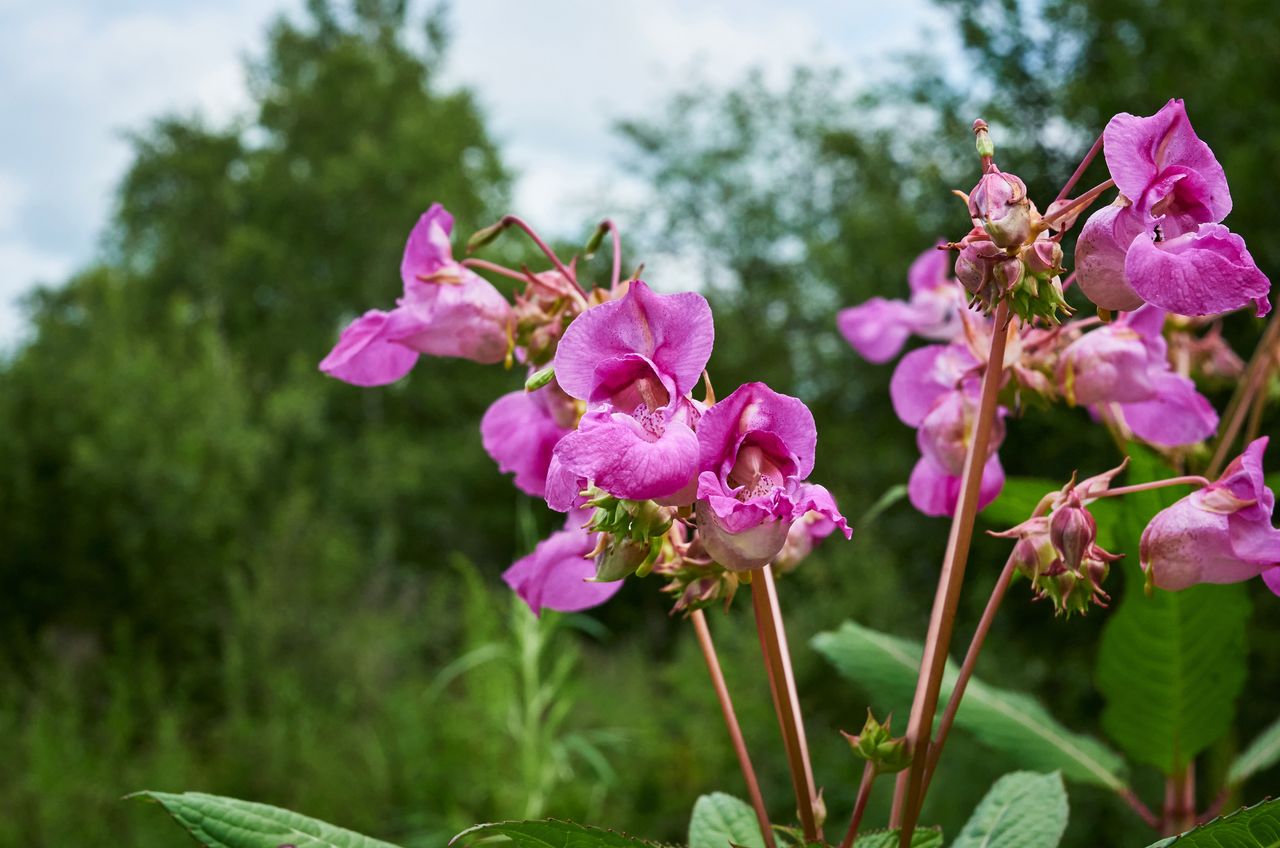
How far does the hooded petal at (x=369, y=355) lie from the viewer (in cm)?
81

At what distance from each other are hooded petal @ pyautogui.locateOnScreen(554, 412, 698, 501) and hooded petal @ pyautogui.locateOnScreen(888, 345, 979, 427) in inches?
14.5

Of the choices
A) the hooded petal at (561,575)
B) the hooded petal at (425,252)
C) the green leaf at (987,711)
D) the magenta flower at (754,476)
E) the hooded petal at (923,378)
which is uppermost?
the hooded petal at (425,252)

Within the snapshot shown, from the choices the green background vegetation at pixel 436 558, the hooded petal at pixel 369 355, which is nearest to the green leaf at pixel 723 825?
the hooded petal at pixel 369 355

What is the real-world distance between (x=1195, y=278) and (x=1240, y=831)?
0.30 metres

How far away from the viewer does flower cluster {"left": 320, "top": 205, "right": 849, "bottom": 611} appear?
579 millimetres

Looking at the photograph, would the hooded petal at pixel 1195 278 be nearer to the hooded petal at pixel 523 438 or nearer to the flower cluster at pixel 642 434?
the flower cluster at pixel 642 434

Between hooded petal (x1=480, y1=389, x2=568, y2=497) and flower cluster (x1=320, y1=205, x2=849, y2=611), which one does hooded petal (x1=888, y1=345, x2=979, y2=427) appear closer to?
flower cluster (x1=320, y1=205, x2=849, y2=611)

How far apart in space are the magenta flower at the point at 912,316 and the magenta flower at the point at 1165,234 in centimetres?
43

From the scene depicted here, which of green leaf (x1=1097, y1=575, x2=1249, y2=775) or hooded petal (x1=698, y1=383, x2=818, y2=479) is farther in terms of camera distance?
green leaf (x1=1097, y1=575, x2=1249, y2=775)

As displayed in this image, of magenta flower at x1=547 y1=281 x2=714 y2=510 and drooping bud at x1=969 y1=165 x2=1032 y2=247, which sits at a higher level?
drooping bud at x1=969 y1=165 x2=1032 y2=247

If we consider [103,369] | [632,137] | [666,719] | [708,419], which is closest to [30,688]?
[103,369]

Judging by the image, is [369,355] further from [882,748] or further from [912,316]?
[912,316]

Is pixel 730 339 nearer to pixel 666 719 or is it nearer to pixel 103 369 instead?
pixel 103 369

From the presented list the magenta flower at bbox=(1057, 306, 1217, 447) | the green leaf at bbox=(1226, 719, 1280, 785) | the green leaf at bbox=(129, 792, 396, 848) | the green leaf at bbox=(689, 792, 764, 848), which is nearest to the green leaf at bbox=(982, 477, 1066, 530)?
the magenta flower at bbox=(1057, 306, 1217, 447)
